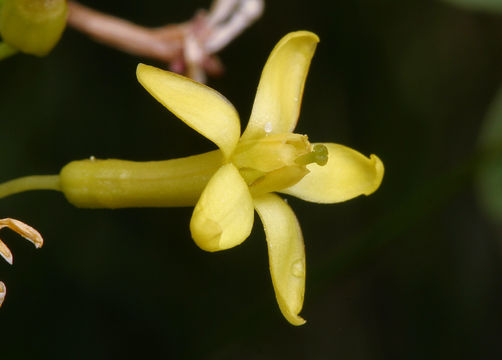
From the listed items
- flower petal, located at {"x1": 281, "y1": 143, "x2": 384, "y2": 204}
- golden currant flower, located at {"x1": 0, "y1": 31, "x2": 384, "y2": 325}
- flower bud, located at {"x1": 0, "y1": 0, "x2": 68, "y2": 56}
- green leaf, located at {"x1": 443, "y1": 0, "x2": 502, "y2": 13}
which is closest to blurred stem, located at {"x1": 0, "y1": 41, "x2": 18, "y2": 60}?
flower bud, located at {"x1": 0, "y1": 0, "x2": 68, "y2": 56}

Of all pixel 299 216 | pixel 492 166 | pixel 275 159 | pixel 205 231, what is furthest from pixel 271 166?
pixel 299 216

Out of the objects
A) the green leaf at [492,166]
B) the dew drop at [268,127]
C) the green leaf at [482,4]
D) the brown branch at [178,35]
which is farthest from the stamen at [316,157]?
the green leaf at [482,4]

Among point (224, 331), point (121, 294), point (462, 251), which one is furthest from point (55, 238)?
point (462, 251)

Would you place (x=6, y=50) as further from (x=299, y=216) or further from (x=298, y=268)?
(x=299, y=216)

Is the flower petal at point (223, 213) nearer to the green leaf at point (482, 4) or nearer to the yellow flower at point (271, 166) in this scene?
the yellow flower at point (271, 166)

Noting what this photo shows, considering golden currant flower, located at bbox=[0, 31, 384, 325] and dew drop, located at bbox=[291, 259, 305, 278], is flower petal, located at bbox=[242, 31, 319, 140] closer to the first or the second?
golden currant flower, located at bbox=[0, 31, 384, 325]

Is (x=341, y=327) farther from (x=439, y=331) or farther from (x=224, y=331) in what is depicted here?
(x=224, y=331)
